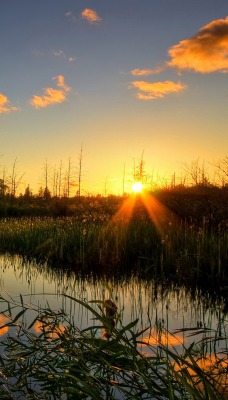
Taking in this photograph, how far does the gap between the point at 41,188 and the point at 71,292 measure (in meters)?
53.0

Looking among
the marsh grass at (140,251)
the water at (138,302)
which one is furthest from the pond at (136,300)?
the marsh grass at (140,251)

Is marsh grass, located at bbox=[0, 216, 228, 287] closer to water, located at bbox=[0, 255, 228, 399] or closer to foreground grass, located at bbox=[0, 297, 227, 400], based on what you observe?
water, located at bbox=[0, 255, 228, 399]

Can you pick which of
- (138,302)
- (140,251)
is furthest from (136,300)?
(140,251)

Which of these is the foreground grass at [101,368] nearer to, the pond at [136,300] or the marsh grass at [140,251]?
the pond at [136,300]

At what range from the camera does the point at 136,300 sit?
279 inches

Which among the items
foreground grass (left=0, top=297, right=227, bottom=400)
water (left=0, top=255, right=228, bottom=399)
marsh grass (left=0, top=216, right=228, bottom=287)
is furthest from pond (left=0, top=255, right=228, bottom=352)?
foreground grass (left=0, top=297, right=227, bottom=400)

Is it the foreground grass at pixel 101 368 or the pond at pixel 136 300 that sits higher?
the foreground grass at pixel 101 368

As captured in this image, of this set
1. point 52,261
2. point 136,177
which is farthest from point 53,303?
point 136,177

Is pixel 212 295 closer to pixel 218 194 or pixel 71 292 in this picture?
pixel 71 292

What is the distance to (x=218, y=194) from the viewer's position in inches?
645

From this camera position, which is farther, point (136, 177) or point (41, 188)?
point (41, 188)

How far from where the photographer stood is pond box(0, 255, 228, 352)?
18.2 feet

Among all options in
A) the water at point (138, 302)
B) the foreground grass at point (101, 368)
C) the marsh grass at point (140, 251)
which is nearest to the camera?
the foreground grass at point (101, 368)

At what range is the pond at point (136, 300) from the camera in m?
5.54
